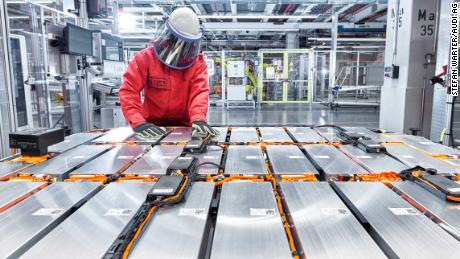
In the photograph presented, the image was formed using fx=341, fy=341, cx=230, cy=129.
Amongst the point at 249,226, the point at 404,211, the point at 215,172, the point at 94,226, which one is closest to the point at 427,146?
the point at 404,211

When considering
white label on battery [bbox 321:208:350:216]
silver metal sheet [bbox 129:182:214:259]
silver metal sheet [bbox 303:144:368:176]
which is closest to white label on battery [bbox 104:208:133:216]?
silver metal sheet [bbox 129:182:214:259]

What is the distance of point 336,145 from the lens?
2.84m

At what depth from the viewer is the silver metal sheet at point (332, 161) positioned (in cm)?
207

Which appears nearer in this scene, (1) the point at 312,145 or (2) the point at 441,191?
(2) the point at 441,191

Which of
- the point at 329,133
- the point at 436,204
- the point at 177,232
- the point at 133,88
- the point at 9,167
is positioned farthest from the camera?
the point at 133,88

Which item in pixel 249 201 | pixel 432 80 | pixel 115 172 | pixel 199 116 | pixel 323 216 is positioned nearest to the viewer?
pixel 323 216

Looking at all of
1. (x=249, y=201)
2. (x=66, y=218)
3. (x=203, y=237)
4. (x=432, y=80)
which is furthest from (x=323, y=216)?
(x=432, y=80)

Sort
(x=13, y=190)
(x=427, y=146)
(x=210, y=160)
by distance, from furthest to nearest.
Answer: (x=427, y=146) → (x=210, y=160) → (x=13, y=190)

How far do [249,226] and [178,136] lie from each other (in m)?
2.01

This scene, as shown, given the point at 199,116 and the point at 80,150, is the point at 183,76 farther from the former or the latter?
the point at 80,150

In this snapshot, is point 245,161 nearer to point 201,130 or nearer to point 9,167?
point 201,130

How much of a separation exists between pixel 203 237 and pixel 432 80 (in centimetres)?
499

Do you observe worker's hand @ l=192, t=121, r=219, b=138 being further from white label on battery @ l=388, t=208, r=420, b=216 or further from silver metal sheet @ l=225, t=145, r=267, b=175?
white label on battery @ l=388, t=208, r=420, b=216

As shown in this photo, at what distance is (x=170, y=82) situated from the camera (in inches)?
147
